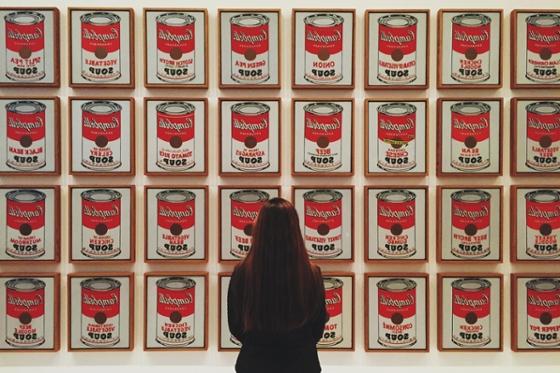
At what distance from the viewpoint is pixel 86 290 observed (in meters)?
2.12

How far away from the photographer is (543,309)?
2.14 metres

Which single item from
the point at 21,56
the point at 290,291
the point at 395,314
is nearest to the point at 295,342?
the point at 290,291

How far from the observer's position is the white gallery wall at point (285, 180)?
7.00 ft

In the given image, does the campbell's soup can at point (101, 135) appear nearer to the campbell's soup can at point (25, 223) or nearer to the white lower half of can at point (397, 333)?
the campbell's soup can at point (25, 223)

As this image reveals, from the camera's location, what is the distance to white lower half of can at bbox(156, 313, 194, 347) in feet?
6.97

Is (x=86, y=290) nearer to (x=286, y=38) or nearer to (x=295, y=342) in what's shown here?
(x=295, y=342)

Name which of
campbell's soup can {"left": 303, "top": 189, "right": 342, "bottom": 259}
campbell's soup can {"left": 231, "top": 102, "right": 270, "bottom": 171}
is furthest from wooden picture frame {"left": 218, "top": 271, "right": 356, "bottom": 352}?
campbell's soup can {"left": 231, "top": 102, "right": 270, "bottom": 171}

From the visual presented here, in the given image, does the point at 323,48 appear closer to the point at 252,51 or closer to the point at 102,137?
the point at 252,51

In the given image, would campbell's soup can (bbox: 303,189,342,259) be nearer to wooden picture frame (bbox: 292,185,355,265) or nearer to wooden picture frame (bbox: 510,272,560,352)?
wooden picture frame (bbox: 292,185,355,265)

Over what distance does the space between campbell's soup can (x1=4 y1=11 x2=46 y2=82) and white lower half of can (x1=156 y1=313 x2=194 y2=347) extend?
1129 mm

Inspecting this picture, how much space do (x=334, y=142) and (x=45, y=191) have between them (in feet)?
3.94

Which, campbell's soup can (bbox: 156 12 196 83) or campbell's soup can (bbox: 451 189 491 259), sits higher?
campbell's soup can (bbox: 156 12 196 83)

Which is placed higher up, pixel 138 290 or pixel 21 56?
pixel 21 56

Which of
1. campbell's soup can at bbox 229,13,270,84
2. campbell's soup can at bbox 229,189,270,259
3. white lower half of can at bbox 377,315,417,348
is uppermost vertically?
campbell's soup can at bbox 229,13,270,84
